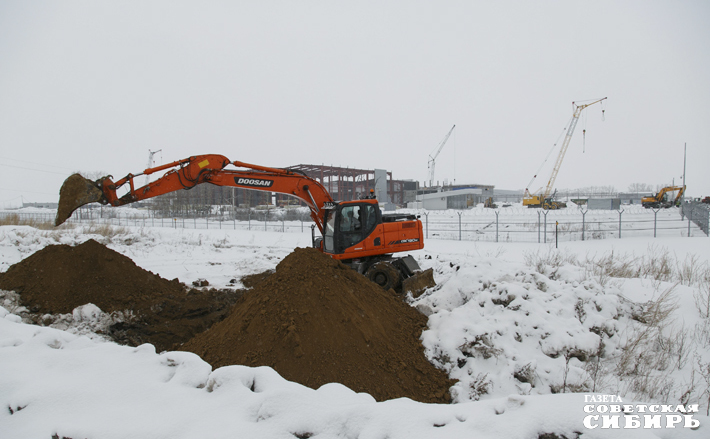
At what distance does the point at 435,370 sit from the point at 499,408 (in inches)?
94.6

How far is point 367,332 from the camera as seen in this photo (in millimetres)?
5004

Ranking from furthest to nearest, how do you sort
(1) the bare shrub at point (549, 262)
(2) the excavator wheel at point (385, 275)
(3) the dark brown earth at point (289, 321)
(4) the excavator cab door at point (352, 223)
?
1. (4) the excavator cab door at point (352, 223)
2. (2) the excavator wheel at point (385, 275)
3. (1) the bare shrub at point (549, 262)
4. (3) the dark brown earth at point (289, 321)

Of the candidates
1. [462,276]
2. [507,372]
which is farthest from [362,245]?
[507,372]

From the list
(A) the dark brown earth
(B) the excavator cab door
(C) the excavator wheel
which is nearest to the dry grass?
(A) the dark brown earth

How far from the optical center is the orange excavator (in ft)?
28.1

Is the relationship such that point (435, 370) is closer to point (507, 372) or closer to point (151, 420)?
point (507, 372)

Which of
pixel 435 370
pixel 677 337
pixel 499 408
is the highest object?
pixel 499 408

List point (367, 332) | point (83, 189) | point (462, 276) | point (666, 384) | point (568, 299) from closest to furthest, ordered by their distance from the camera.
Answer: point (666, 384) → point (367, 332) → point (568, 299) → point (462, 276) → point (83, 189)

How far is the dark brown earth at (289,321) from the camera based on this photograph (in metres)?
4.36

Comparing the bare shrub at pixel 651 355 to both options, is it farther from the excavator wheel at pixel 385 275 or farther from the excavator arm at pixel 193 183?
the excavator arm at pixel 193 183

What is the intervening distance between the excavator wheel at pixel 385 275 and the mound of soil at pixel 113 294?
3.79 meters

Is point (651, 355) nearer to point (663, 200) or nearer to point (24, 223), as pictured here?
point (24, 223)

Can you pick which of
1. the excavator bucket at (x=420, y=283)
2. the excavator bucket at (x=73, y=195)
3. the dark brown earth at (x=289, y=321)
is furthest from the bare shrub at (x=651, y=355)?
the excavator bucket at (x=73, y=195)

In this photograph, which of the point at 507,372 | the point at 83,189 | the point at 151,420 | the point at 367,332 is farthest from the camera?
the point at 83,189
